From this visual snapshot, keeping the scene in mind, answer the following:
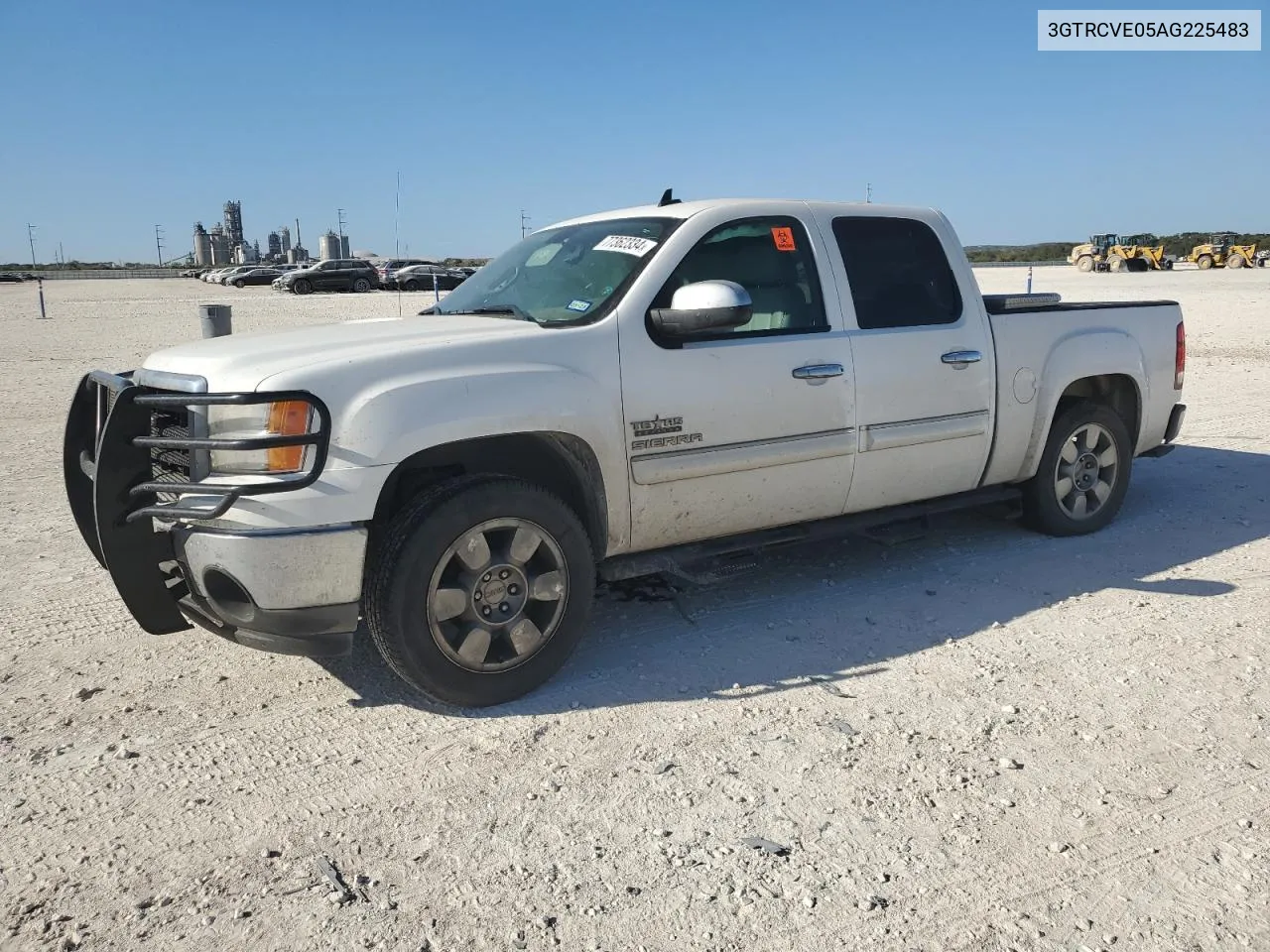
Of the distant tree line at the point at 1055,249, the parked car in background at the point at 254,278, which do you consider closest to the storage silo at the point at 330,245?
the parked car in background at the point at 254,278

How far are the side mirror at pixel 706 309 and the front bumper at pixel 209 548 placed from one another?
1434 mm

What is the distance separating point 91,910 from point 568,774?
139cm

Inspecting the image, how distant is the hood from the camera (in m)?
3.49

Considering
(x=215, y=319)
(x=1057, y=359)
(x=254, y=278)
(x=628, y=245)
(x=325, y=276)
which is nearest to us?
(x=628, y=245)

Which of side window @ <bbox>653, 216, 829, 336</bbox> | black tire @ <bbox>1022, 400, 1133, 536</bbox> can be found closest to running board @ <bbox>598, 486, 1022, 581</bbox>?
black tire @ <bbox>1022, 400, 1133, 536</bbox>

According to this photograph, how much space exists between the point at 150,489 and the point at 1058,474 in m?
4.70

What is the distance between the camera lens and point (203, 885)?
275 centimetres

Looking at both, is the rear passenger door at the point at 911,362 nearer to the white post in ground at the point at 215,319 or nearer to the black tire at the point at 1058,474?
the black tire at the point at 1058,474

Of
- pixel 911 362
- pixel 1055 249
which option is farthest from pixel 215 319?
pixel 1055 249

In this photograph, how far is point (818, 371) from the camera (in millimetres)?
4512

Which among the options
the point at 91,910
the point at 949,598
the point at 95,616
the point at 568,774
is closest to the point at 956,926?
the point at 568,774

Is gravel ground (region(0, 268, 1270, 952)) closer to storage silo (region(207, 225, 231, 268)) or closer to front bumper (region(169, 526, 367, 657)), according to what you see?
front bumper (region(169, 526, 367, 657))

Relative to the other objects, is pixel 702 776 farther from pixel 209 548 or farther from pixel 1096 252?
pixel 1096 252

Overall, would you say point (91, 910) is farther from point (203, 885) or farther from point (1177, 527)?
point (1177, 527)
